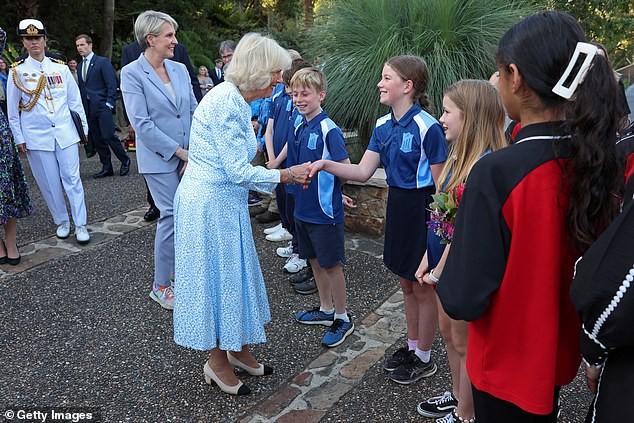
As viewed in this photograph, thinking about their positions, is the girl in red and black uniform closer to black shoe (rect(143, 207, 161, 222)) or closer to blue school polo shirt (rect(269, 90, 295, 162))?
blue school polo shirt (rect(269, 90, 295, 162))

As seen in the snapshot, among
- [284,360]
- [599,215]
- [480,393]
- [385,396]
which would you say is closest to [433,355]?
[385,396]

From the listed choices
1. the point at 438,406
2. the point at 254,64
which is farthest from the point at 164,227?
the point at 438,406

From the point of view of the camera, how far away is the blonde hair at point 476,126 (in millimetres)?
2506

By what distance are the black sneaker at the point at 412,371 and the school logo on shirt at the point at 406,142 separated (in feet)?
4.18

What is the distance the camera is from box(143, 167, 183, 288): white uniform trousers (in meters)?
4.44

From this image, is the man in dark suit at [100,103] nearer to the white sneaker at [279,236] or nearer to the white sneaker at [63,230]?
the white sneaker at [63,230]

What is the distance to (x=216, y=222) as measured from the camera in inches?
119

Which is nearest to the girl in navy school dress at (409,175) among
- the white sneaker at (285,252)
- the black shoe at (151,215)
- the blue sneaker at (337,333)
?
the blue sneaker at (337,333)

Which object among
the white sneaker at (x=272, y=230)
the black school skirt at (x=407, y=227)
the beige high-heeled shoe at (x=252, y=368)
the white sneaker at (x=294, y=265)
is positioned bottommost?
the white sneaker at (x=272, y=230)

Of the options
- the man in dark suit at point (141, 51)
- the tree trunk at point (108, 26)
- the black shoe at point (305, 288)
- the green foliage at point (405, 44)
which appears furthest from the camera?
the tree trunk at point (108, 26)

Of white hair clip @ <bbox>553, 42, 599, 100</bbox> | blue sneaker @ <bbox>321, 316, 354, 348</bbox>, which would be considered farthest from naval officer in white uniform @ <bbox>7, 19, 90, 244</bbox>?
white hair clip @ <bbox>553, 42, 599, 100</bbox>

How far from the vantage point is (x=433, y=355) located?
145 inches

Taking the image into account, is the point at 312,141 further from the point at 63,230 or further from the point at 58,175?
the point at 63,230

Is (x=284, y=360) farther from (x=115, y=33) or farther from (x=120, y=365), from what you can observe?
(x=115, y=33)
